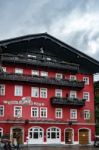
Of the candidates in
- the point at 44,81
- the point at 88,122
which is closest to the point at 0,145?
the point at 44,81

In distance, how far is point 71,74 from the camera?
66875 mm

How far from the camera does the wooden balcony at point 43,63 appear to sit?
60188mm

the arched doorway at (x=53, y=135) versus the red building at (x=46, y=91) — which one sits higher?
the red building at (x=46, y=91)

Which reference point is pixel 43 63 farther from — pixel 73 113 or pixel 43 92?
pixel 73 113

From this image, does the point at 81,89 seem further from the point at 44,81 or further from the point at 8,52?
the point at 8,52

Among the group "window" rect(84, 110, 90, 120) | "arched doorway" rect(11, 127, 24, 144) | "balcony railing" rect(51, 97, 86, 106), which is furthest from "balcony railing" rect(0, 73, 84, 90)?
"arched doorway" rect(11, 127, 24, 144)

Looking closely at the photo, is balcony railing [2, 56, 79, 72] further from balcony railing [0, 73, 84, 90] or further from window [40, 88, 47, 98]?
window [40, 88, 47, 98]

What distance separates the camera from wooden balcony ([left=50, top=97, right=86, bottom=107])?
62781mm

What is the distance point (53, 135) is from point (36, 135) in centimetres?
314

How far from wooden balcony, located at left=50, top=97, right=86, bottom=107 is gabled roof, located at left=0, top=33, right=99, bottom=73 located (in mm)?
6434

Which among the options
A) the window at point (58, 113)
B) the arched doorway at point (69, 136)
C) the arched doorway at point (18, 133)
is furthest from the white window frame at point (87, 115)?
the arched doorway at point (18, 133)

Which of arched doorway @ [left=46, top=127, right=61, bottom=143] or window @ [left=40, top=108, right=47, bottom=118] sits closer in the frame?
window @ [left=40, top=108, right=47, bottom=118]

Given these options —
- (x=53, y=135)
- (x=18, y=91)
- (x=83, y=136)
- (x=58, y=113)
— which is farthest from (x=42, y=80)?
(x=83, y=136)

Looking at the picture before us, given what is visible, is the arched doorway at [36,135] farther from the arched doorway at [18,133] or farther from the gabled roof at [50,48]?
the gabled roof at [50,48]
